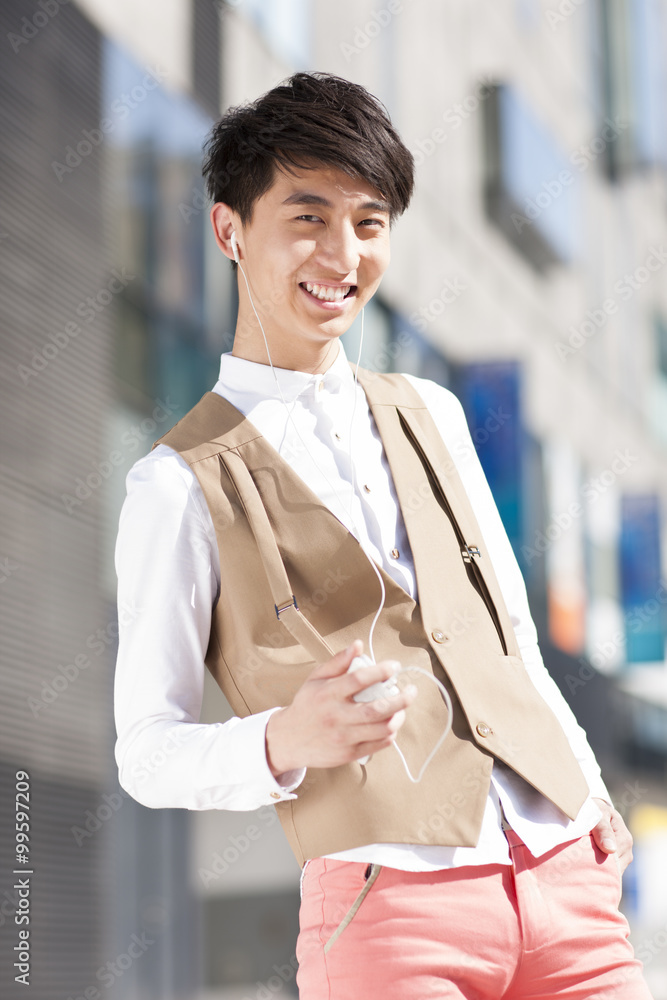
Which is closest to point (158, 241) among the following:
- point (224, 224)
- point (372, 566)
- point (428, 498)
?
point (224, 224)

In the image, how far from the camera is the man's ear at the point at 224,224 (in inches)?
65.9

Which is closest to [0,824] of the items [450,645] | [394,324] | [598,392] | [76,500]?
Result: [76,500]

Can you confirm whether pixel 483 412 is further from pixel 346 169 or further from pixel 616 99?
pixel 346 169

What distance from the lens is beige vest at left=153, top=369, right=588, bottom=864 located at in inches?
52.5

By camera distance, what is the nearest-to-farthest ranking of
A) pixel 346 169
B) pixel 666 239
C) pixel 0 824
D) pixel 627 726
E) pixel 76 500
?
pixel 346 169
pixel 0 824
pixel 76 500
pixel 627 726
pixel 666 239

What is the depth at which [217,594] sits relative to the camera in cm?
150

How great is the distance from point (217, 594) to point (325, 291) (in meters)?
0.45

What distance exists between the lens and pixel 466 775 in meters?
1.35

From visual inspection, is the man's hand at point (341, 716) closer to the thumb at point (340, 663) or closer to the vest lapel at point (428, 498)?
the thumb at point (340, 663)

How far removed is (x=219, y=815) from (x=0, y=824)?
6.73 ft

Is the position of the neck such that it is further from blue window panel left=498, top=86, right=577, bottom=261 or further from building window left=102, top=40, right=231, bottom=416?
blue window panel left=498, top=86, right=577, bottom=261

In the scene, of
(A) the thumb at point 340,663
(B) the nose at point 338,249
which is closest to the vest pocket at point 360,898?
(A) the thumb at point 340,663

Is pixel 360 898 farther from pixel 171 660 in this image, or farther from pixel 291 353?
pixel 291 353

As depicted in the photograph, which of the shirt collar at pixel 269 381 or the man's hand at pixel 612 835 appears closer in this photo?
the man's hand at pixel 612 835
